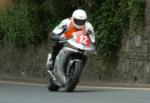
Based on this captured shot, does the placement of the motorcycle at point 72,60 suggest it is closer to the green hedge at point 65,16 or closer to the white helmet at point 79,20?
the white helmet at point 79,20

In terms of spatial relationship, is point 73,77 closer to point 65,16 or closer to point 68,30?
point 68,30

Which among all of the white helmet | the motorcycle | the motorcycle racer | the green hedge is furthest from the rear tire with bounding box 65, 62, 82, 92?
the green hedge

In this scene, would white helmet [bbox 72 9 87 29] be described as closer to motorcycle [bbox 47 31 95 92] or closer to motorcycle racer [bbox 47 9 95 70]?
motorcycle racer [bbox 47 9 95 70]

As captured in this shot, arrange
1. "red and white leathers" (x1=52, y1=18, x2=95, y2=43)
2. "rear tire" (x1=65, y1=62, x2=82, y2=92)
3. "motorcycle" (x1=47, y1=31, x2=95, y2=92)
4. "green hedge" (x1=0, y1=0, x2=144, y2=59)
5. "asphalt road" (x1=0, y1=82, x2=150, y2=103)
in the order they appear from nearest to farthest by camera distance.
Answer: "asphalt road" (x1=0, y1=82, x2=150, y2=103)
"rear tire" (x1=65, y1=62, x2=82, y2=92)
"motorcycle" (x1=47, y1=31, x2=95, y2=92)
"red and white leathers" (x1=52, y1=18, x2=95, y2=43)
"green hedge" (x1=0, y1=0, x2=144, y2=59)

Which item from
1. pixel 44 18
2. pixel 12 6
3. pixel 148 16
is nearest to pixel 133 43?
pixel 148 16

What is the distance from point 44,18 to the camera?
27516mm

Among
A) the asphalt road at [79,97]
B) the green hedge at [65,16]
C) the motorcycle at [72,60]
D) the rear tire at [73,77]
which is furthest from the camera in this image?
the green hedge at [65,16]

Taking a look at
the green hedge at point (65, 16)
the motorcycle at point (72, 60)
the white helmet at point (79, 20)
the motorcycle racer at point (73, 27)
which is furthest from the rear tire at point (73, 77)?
the green hedge at point (65, 16)

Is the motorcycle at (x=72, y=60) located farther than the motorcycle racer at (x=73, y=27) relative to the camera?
No

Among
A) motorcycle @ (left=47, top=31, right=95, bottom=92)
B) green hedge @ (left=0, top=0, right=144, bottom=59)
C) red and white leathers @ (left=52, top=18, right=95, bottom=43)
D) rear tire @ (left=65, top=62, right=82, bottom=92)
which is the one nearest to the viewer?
rear tire @ (left=65, top=62, right=82, bottom=92)

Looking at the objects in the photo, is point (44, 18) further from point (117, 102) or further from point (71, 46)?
point (117, 102)

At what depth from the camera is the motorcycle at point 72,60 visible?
1525 centimetres

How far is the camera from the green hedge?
22875 millimetres

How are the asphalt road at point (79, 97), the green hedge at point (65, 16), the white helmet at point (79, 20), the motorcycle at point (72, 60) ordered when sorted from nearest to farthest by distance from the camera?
the asphalt road at point (79, 97), the motorcycle at point (72, 60), the white helmet at point (79, 20), the green hedge at point (65, 16)
